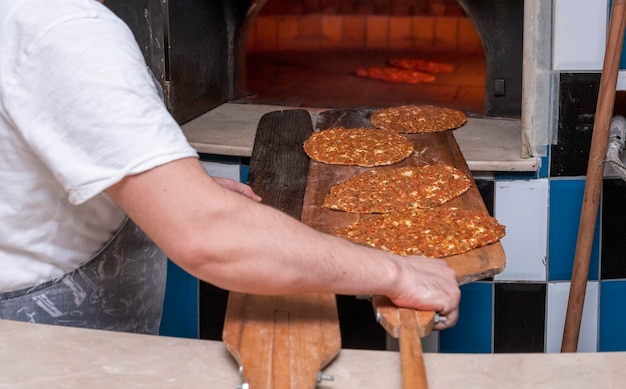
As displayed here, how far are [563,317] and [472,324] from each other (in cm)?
27

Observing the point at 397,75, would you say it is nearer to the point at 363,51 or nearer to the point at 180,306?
the point at 363,51

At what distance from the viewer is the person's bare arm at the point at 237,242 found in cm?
99

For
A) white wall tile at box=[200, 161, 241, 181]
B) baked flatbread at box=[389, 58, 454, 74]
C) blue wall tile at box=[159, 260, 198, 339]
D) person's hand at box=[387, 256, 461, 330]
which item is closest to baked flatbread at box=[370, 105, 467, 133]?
white wall tile at box=[200, 161, 241, 181]

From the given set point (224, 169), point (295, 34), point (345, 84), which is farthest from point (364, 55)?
point (224, 169)

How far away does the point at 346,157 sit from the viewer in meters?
2.01

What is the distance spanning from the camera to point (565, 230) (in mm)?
2391

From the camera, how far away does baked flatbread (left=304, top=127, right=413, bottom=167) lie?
78.3 inches

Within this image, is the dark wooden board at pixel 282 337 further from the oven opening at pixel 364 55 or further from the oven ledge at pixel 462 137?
the oven opening at pixel 364 55

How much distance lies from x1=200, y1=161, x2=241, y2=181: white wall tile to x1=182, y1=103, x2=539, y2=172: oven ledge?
48mm

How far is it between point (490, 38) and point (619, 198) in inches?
29.0

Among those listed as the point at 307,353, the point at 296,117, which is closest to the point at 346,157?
the point at 296,117

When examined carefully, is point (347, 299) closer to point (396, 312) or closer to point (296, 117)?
point (296, 117)

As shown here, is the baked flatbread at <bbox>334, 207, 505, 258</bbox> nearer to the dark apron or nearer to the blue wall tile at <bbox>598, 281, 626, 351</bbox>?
the dark apron

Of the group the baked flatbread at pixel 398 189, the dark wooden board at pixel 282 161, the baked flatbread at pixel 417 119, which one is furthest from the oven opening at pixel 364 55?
the baked flatbread at pixel 398 189
